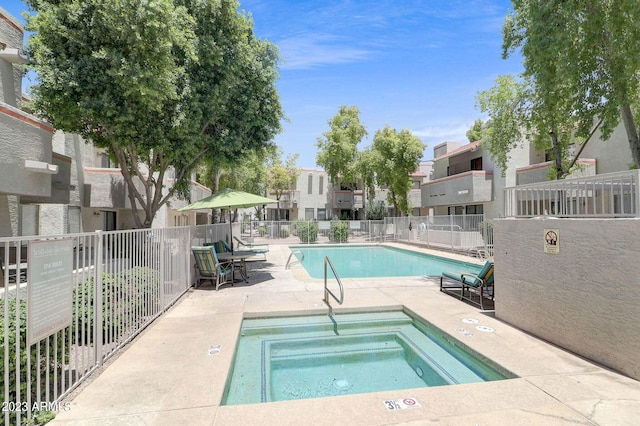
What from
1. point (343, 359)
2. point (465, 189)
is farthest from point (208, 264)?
point (465, 189)

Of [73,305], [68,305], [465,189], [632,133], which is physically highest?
[632,133]

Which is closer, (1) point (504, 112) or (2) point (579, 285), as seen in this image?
(2) point (579, 285)

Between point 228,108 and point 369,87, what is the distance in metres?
8.75

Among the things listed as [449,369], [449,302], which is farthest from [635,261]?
[449,302]

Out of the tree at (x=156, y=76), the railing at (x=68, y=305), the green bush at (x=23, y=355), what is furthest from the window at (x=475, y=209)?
the green bush at (x=23, y=355)

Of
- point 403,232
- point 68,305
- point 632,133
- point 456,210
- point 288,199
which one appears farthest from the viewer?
point 288,199

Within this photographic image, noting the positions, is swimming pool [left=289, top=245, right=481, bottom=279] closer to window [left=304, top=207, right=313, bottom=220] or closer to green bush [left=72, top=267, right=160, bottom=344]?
green bush [left=72, top=267, right=160, bottom=344]

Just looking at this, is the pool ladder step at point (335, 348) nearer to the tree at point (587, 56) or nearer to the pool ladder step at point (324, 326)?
the pool ladder step at point (324, 326)

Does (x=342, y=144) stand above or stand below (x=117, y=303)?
above

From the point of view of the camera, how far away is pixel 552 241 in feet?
16.6

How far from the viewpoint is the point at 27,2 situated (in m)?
8.91

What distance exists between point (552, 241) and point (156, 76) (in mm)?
9137

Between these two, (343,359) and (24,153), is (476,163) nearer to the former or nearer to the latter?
→ (343,359)

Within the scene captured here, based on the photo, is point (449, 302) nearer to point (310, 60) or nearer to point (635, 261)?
point (635, 261)
